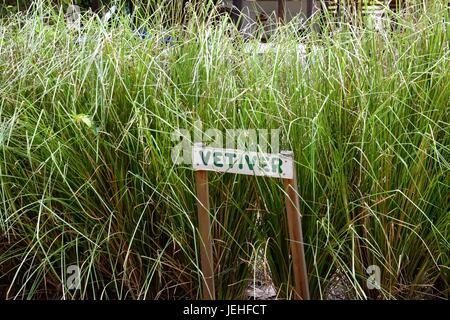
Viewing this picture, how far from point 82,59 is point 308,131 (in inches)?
35.1

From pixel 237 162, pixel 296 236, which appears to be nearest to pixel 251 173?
pixel 237 162

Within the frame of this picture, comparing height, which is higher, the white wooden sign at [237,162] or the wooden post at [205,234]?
the white wooden sign at [237,162]

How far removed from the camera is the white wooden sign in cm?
176

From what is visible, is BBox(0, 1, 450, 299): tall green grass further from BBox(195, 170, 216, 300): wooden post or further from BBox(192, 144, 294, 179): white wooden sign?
BBox(192, 144, 294, 179): white wooden sign

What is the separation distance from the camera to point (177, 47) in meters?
2.46

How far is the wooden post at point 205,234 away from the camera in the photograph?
1841 mm

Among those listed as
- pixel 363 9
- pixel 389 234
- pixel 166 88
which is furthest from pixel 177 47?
pixel 389 234

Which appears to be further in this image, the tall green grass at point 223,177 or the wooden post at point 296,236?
the tall green grass at point 223,177

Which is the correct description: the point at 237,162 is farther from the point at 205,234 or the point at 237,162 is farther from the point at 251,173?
the point at 205,234

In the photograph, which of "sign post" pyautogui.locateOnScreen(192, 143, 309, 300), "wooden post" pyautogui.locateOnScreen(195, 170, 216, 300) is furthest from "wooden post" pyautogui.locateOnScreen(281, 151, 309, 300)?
"wooden post" pyautogui.locateOnScreen(195, 170, 216, 300)

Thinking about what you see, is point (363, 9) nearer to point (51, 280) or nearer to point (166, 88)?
point (166, 88)

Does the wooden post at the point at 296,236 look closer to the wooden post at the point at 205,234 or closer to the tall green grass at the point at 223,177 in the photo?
the tall green grass at the point at 223,177

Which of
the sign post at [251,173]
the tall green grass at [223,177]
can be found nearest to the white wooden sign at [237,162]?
the sign post at [251,173]
